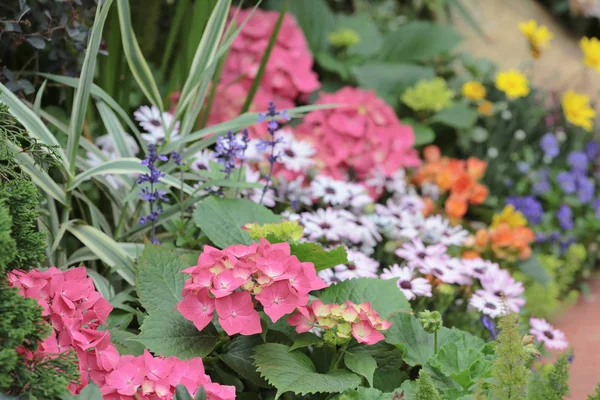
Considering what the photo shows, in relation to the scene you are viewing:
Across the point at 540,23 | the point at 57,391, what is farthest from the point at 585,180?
the point at 57,391

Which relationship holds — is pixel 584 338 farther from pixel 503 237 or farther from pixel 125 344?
pixel 125 344

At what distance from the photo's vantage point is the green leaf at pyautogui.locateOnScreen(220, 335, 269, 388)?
4.61 feet

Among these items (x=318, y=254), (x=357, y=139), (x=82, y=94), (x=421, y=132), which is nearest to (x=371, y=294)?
(x=318, y=254)

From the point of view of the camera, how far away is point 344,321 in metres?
1.34

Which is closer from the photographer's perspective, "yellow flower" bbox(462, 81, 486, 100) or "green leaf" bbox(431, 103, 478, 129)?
"green leaf" bbox(431, 103, 478, 129)

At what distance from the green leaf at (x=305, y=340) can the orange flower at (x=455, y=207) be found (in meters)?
1.62

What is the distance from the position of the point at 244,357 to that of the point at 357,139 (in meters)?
1.59

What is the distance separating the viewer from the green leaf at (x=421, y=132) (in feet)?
10.5

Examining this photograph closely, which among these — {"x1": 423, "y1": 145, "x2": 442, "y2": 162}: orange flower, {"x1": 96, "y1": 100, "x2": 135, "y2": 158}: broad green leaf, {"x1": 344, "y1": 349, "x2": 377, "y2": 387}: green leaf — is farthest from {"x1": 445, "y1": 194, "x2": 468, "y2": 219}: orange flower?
{"x1": 344, "y1": 349, "x2": 377, "y2": 387}: green leaf

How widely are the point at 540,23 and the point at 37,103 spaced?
12.2 feet

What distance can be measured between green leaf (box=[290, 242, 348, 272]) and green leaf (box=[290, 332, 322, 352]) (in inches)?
6.7

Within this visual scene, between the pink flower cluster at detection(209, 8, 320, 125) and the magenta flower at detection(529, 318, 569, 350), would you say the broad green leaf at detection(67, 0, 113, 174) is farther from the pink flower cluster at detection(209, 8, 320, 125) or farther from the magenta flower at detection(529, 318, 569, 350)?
the magenta flower at detection(529, 318, 569, 350)

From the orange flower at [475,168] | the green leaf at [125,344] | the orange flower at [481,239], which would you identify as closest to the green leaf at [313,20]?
the orange flower at [475,168]

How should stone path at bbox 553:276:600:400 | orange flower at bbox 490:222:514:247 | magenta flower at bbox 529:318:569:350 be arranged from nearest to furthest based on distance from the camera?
magenta flower at bbox 529:318:569:350
stone path at bbox 553:276:600:400
orange flower at bbox 490:222:514:247
